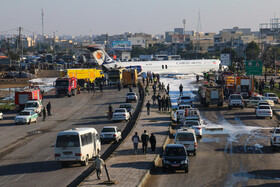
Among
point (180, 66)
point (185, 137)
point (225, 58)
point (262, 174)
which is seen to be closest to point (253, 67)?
point (225, 58)

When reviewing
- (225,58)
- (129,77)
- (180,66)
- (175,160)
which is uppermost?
(225,58)

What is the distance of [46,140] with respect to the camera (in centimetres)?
3578

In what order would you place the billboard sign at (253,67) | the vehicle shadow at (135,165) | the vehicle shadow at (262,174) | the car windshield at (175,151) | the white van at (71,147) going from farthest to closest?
the billboard sign at (253,67), the white van at (71,147), the vehicle shadow at (135,165), the car windshield at (175,151), the vehicle shadow at (262,174)

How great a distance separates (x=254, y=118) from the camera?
44906 millimetres

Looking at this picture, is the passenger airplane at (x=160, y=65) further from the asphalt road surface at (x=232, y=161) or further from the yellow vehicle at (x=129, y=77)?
the asphalt road surface at (x=232, y=161)

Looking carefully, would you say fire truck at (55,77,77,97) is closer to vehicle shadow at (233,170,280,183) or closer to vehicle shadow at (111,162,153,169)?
vehicle shadow at (111,162,153,169)

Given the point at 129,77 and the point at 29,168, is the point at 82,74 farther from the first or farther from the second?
the point at 29,168

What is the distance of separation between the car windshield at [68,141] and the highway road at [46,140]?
1.31 metres

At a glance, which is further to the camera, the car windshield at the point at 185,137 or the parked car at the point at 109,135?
Answer: the parked car at the point at 109,135

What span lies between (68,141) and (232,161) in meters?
9.06

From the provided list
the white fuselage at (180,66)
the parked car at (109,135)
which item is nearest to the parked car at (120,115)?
the parked car at (109,135)

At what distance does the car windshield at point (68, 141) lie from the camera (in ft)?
80.5

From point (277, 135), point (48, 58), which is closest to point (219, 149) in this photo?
point (277, 135)

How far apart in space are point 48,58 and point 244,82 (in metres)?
142
